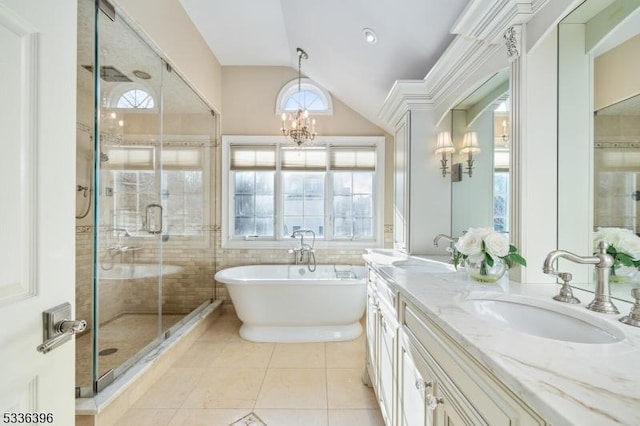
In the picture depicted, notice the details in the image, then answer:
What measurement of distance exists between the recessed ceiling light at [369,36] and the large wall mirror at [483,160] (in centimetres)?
82

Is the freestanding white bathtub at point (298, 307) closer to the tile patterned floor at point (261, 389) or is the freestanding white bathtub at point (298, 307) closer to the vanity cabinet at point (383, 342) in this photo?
the tile patterned floor at point (261, 389)

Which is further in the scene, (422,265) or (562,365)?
(422,265)

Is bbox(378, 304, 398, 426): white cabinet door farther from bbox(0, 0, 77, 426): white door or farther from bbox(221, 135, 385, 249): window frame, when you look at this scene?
bbox(221, 135, 385, 249): window frame

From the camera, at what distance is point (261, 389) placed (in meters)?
2.09

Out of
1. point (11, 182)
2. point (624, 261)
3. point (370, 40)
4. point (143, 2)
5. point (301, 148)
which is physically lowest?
point (624, 261)

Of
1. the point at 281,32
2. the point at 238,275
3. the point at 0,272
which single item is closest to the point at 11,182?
the point at 0,272

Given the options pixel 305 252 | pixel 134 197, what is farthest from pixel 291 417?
pixel 134 197

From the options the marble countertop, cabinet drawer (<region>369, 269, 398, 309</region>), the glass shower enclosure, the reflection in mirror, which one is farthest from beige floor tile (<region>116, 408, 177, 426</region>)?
the reflection in mirror

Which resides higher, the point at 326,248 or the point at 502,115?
the point at 502,115

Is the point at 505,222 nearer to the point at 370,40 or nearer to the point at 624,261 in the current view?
the point at 624,261

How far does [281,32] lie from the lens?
3.15 metres

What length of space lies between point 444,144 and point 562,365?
6.14ft

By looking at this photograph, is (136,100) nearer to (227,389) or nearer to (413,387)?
(227,389)

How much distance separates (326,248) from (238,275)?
113cm
